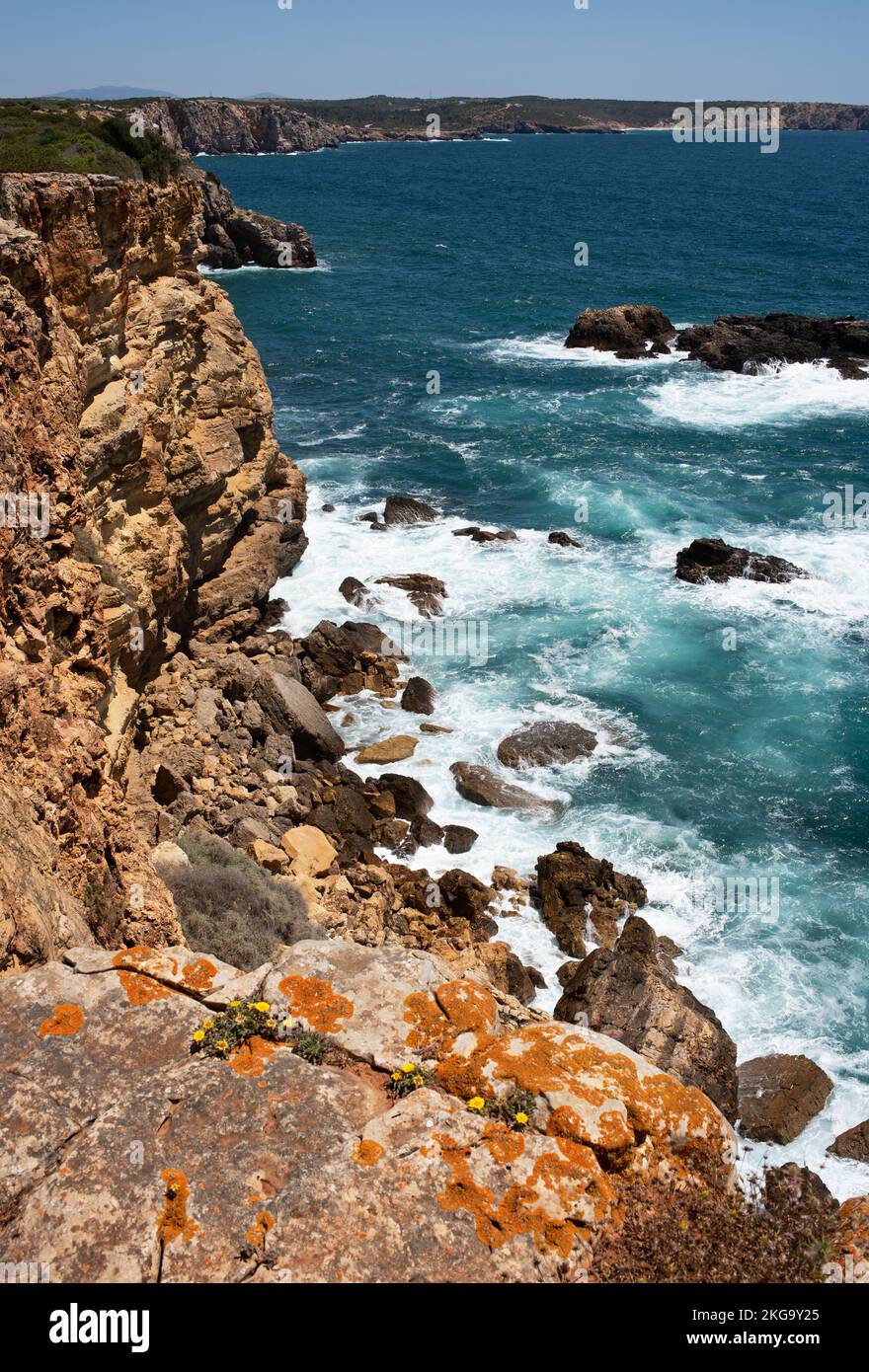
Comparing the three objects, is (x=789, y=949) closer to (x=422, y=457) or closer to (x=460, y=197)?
(x=422, y=457)

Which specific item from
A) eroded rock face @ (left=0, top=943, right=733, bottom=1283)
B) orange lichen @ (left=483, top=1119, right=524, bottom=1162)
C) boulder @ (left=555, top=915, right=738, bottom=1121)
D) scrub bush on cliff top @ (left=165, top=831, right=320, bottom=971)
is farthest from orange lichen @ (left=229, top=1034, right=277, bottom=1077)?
boulder @ (left=555, top=915, right=738, bottom=1121)

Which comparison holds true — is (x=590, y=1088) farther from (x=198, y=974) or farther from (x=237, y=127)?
(x=237, y=127)

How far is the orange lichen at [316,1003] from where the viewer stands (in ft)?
Result: 22.0

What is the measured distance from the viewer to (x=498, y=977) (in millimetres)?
16969

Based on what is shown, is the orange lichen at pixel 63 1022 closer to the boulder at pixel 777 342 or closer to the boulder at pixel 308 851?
the boulder at pixel 308 851

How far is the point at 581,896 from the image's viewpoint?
1967 centimetres

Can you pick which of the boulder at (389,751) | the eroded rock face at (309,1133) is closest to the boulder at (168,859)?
the eroded rock face at (309,1133)

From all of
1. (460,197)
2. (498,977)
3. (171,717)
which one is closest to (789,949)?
(498,977)

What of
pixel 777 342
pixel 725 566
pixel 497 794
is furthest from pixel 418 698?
pixel 777 342

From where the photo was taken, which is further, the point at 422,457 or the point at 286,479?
the point at 422,457

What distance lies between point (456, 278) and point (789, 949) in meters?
69.0

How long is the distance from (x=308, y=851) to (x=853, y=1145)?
33.5 ft
